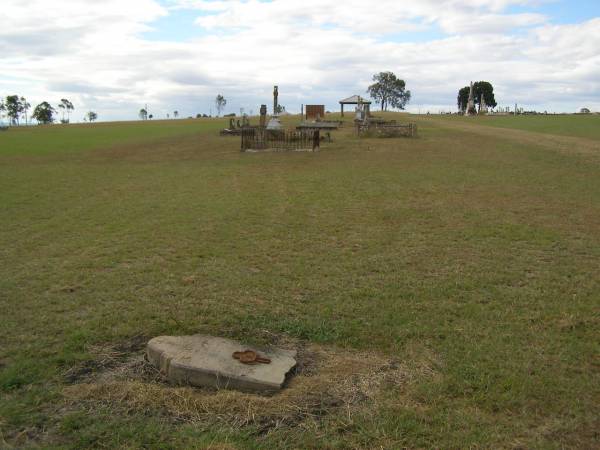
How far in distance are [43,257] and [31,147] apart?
2620 cm

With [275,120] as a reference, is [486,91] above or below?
above

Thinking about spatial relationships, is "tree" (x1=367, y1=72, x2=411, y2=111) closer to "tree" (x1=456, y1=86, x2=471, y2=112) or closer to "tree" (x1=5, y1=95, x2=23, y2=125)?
"tree" (x1=456, y1=86, x2=471, y2=112)

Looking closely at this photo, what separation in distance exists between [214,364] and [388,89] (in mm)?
99522

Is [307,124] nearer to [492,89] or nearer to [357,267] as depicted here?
[357,267]

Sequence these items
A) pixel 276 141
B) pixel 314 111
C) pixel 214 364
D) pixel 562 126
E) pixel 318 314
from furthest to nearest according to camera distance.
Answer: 1. pixel 314 111
2. pixel 562 126
3. pixel 276 141
4. pixel 318 314
5. pixel 214 364

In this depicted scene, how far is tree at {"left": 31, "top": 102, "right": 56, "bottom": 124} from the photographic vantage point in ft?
345

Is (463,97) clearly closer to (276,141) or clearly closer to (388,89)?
(388,89)

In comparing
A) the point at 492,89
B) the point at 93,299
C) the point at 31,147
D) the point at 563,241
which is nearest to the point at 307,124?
the point at 31,147

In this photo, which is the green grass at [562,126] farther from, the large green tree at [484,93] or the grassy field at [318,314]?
the large green tree at [484,93]

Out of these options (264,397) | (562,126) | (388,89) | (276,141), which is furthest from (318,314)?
(388,89)

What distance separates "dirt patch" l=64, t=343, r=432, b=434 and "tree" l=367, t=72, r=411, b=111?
322 ft

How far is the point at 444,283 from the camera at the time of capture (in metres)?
6.02

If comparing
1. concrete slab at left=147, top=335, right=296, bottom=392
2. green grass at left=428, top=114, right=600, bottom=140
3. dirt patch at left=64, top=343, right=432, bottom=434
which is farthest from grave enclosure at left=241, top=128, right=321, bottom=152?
dirt patch at left=64, top=343, right=432, bottom=434

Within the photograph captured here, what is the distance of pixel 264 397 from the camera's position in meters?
3.64
